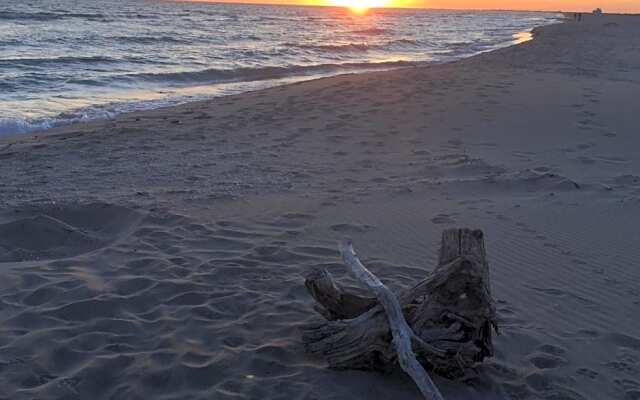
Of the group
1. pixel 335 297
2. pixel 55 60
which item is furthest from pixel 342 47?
pixel 335 297

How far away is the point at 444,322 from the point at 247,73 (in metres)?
17.3

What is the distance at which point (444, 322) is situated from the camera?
2.91m

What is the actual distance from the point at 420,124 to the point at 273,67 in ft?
41.4

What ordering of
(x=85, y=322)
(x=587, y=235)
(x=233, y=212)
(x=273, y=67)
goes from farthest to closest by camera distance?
(x=273, y=67), (x=233, y=212), (x=587, y=235), (x=85, y=322)

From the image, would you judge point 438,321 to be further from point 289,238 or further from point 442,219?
point 442,219

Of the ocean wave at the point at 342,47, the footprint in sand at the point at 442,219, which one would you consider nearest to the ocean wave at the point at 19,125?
the footprint in sand at the point at 442,219

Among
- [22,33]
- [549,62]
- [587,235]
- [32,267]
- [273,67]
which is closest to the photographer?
[32,267]

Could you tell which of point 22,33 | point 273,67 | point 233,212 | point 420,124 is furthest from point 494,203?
point 22,33

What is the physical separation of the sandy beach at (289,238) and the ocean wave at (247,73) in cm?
748

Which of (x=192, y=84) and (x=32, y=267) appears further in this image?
(x=192, y=84)

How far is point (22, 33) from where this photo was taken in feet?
88.2

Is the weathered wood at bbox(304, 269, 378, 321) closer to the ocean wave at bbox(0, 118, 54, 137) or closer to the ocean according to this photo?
the ocean wave at bbox(0, 118, 54, 137)

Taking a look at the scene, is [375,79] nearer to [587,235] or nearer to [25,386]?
[587,235]

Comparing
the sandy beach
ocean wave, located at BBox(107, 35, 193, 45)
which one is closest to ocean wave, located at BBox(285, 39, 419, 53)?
ocean wave, located at BBox(107, 35, 193, 45)
